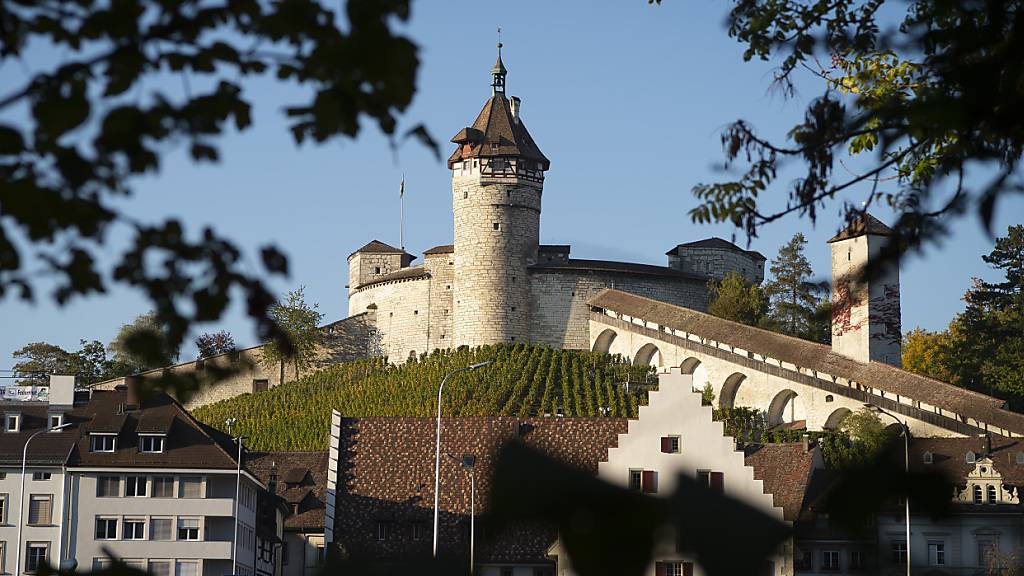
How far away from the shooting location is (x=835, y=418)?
71.9m

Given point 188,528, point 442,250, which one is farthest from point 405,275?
point 188,528

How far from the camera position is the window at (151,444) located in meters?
48.8

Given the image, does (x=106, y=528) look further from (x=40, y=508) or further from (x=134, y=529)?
(x=40, y=508)

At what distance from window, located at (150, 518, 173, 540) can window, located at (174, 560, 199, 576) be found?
2.93 ft

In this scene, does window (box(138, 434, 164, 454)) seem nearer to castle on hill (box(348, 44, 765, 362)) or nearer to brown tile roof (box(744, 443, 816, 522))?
brown tile roof (box(744, 443, 816, 522))

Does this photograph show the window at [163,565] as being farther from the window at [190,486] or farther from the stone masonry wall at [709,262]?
the stone masonry wall at [709,262]

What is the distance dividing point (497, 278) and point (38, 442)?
4431cm

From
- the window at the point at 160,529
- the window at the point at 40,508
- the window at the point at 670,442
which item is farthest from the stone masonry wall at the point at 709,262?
the window at the point at 40,508

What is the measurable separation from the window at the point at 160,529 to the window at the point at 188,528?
0.33 meters

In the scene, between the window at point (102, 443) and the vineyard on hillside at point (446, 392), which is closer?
the window at point (102, 443)

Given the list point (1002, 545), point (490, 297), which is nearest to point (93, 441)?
point (1002, 545)

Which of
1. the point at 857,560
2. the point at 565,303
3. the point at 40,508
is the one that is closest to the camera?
the point at 857,560

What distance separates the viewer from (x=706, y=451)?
135 feet

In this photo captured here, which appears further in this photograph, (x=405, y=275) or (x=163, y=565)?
(x=405, y=275)
